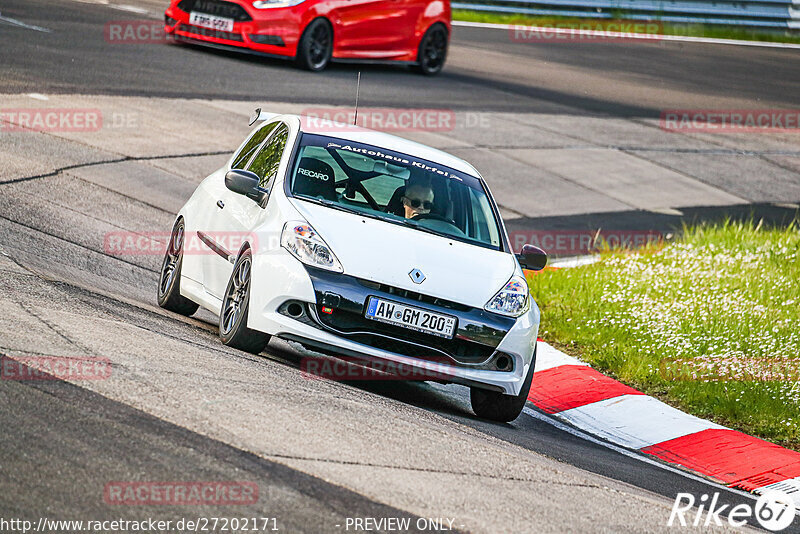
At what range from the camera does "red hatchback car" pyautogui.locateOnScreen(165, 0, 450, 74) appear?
18.3m

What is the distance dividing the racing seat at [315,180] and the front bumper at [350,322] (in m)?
0.80

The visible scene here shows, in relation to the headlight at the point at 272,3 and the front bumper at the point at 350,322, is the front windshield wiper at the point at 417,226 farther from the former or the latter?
the headlight at the point at 272,3

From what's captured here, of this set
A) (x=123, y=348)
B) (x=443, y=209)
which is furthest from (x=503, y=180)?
(x=123, y=348)

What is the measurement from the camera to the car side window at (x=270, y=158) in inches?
310

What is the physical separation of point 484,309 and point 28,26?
45.0 ft

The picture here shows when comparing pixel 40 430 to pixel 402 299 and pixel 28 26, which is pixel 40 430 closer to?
pixel 402 299

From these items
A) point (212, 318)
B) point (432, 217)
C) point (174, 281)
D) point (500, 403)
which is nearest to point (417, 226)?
point (432, 217)

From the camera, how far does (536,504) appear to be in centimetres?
514

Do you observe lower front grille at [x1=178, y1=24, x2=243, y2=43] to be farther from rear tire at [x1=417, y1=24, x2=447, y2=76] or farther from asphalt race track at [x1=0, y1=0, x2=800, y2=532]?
rear tire at [x1=417, y1=24, x2=447, y2=76]

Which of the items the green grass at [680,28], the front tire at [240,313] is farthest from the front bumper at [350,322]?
the green grass at [680,28]

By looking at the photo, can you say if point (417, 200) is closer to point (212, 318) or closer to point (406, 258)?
point (406, 258)

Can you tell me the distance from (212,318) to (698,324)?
4030mm

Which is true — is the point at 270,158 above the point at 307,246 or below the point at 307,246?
above

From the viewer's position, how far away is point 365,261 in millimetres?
6891
